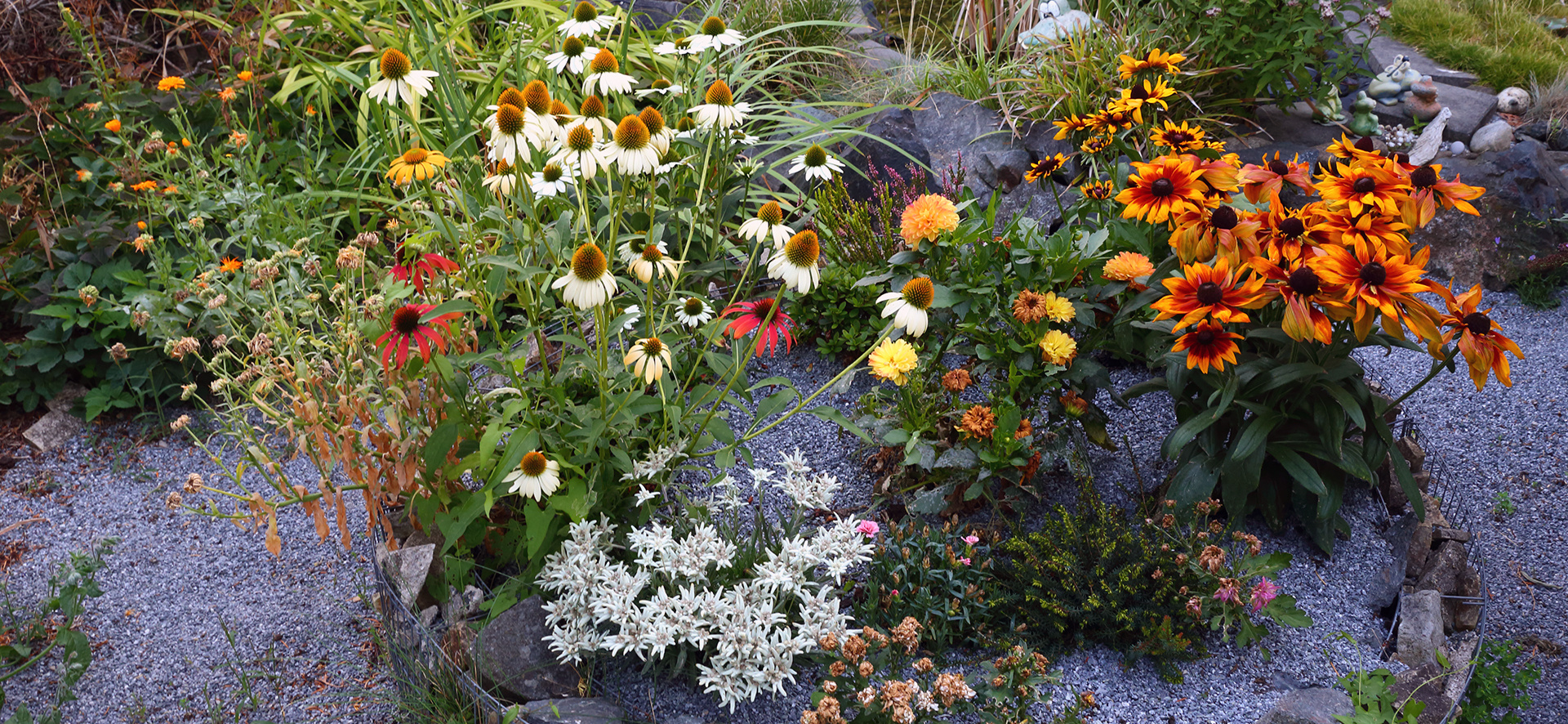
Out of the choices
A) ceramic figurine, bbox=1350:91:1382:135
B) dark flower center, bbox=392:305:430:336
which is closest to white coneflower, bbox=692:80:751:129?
dark flower center, bbox=392:305:430:336

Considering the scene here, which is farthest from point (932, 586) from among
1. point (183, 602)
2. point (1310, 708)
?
point (183, 602)

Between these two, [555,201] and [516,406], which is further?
[555,201]

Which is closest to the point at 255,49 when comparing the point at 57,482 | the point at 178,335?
the point at 178,335

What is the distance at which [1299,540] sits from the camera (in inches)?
86.0

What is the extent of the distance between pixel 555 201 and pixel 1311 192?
6.19 ft

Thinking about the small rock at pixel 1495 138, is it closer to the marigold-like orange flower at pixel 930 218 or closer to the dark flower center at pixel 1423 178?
the dark flower center at pixel 1423 178

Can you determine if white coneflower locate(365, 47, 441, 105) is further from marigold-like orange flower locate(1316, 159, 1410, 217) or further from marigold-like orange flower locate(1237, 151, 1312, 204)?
marigold-like orange flower locate(1316, 159, 1410, 217)

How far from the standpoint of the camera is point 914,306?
1.76 meters

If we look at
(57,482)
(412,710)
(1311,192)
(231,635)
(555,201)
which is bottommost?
(57,482)

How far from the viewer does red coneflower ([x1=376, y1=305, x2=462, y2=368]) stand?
66.4 inches

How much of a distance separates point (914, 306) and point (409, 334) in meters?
0.96

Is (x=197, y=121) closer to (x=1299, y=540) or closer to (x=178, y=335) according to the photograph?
(x=178, y=335)

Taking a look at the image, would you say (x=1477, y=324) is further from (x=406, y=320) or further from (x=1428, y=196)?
(x=406, y=320)

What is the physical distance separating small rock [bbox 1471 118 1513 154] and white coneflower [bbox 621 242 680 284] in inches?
144
